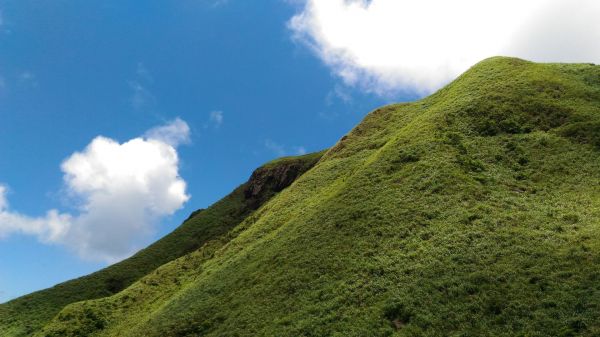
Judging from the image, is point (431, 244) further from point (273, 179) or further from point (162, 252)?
point (162, 252)

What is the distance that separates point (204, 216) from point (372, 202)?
2761 inches

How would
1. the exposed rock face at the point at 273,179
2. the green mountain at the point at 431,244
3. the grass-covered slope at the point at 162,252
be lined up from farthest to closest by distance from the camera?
the exposed rock face at the point at 273,179 < the grass-covered slope at the point at 162,252 < the green mountain at the point at 431,244

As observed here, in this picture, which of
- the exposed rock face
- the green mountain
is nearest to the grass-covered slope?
the exposed rock face

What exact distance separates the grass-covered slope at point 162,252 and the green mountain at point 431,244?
3.24 meters

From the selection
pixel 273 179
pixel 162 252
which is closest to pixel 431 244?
pixel 273 179

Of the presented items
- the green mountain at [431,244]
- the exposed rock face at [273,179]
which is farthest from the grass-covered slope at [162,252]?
the green mountain at [431,244]

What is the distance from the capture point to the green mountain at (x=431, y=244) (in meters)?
29.5

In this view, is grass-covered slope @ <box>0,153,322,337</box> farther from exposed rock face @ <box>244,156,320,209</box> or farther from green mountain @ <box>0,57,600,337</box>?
green mountain @ <box>0,57,600,337</box>

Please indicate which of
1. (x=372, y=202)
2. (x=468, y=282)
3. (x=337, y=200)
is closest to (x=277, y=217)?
(x=337, y=200)

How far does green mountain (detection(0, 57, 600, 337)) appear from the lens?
96.6 feet

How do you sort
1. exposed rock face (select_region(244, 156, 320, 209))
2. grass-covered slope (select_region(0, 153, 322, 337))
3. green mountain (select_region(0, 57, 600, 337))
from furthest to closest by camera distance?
exposed rock face (select_region(244, 156, 320, 209))
grass-covered slope (select_region(0, 153, 322, 337))
green mountain (select_region(0, 57, 600, 337))

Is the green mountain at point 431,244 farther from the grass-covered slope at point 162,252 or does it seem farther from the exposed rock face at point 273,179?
the exposed rock face at point 273,179

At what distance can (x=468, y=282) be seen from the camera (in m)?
31.2

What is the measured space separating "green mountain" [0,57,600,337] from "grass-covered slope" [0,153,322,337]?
324cm
